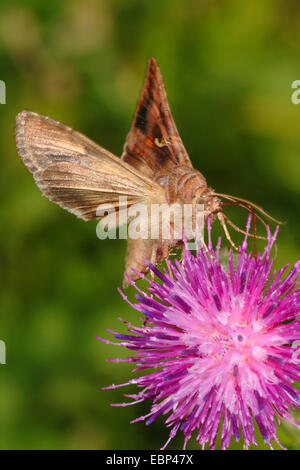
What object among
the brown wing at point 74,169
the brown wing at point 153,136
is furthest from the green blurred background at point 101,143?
the brown wing at point 74,169

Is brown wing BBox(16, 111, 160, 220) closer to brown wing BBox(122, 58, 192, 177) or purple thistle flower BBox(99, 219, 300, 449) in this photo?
brown wing BBox(122, 58, 192, 177)

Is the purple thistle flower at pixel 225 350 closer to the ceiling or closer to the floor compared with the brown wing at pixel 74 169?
closer to the floor

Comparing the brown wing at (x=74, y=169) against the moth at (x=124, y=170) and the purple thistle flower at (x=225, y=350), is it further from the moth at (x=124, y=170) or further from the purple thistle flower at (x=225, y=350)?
the purple thistle flower at (x=225, y=350)

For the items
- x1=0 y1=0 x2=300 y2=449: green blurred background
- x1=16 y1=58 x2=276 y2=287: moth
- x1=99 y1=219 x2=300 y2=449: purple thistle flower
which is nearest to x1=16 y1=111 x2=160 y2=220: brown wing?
x1=16 y1=58 x2=276 y2=287: moth

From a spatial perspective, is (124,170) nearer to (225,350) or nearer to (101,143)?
(225,350)

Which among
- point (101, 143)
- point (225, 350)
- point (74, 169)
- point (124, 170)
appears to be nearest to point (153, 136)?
point (124, 170)
